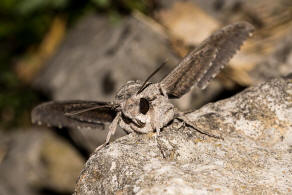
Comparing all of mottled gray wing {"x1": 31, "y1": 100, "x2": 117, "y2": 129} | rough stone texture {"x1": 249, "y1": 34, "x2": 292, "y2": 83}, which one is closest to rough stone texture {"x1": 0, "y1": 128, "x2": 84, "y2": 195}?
mottled gray wing {"x1": 31, "y1": 100, "x2": 117, "y2": 129}

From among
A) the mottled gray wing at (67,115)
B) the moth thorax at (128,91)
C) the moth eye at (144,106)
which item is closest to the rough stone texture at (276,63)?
the mottled gray wing at (67,115)

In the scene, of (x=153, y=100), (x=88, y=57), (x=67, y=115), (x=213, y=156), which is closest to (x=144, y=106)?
(x=153, y=100)

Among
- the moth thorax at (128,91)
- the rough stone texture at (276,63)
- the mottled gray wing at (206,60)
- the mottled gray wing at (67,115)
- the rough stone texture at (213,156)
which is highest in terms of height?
the rough stone texture at (276,63)

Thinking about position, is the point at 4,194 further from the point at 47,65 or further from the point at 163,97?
the point at 163,97

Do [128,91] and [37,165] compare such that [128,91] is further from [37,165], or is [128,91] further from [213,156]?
[37,165]

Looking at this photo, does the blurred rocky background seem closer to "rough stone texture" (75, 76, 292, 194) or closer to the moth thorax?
"rough stone texture" (75, 76, 292, 194)

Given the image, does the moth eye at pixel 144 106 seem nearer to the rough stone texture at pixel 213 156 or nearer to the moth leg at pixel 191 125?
the rough stone texture at pixel 213 156
